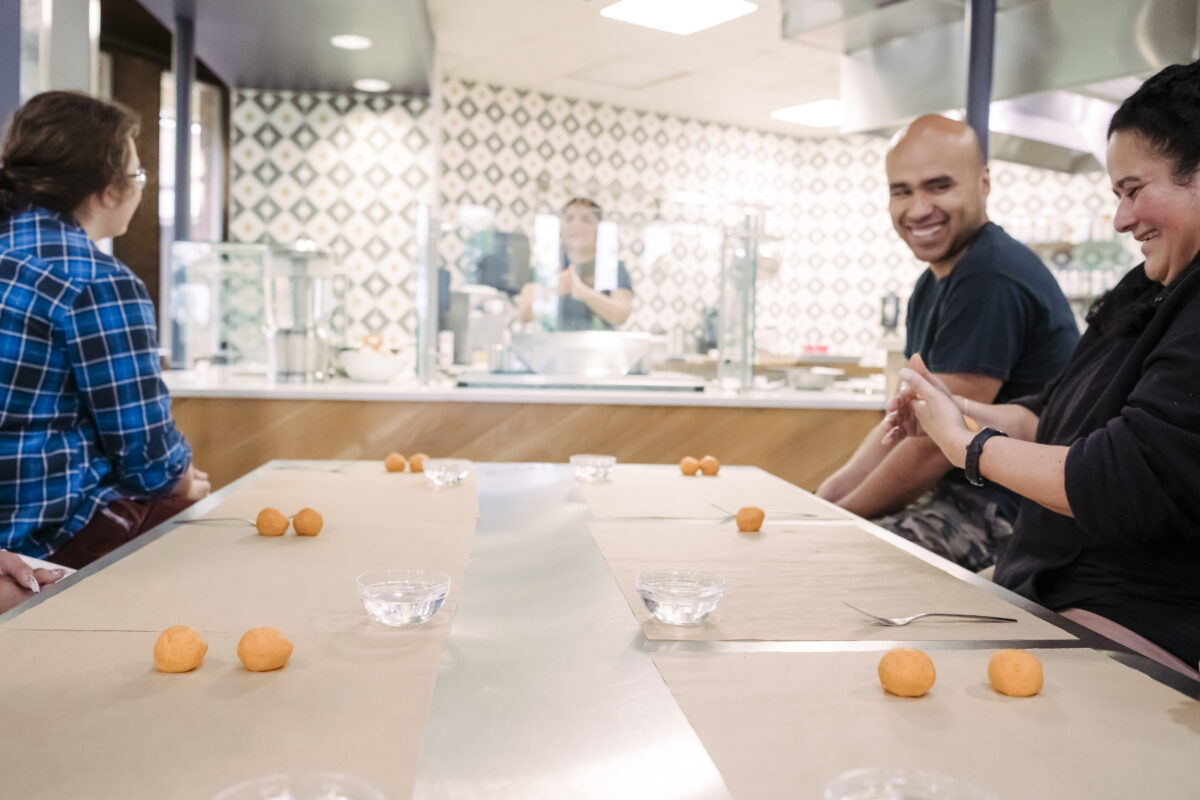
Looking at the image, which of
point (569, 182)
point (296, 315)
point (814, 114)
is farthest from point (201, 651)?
point (814, 114)

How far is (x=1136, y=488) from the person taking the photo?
115 cm

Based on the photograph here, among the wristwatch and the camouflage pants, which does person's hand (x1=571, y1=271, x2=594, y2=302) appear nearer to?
the camouflage pants

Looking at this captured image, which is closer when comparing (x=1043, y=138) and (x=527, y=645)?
(x=527, y=645)

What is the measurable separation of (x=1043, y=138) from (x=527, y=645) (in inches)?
161

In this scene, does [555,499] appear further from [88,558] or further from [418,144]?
[418,144]

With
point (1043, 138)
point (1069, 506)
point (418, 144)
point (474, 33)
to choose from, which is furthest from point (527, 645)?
point (418, 144)

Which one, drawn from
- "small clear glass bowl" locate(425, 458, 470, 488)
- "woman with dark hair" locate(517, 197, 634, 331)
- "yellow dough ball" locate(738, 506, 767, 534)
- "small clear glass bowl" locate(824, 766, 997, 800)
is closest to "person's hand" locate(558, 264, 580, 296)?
"woman with dark hair" locate(517, 197, 634, 331)

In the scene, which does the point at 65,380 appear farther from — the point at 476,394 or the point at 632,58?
the point at 632,58

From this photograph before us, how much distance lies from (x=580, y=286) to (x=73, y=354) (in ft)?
5.11

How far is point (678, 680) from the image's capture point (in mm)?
839

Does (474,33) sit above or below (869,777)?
above

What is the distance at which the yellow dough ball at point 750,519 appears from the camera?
1463 millimetres

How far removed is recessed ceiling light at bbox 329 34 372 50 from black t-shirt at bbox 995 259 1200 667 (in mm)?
3522

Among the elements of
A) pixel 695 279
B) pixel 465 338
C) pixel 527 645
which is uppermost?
pixel 695 279
